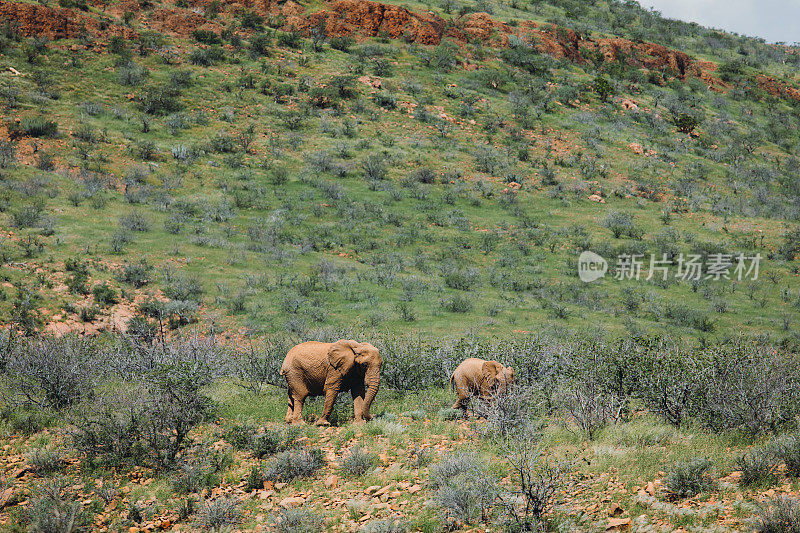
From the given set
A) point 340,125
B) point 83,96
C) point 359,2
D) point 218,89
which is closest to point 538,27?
point 359,2

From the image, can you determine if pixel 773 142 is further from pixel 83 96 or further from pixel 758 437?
pixel 83 96

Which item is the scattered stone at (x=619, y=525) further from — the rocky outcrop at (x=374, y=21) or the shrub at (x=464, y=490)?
the rocky outcrop at (x=374, y=21)

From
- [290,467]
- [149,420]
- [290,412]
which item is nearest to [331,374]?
[290,412]

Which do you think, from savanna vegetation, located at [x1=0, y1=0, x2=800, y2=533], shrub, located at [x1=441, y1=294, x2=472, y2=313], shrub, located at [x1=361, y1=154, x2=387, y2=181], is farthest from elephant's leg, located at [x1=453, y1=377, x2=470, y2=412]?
shrub, located at [x1=361, y1=154, x2=387, y2=181]

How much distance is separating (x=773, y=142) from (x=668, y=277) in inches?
1554

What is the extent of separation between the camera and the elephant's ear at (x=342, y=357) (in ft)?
29.3

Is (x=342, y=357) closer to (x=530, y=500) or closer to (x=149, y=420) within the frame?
(x=149, y=420)

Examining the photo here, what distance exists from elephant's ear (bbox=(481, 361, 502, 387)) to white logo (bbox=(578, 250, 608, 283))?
59.4ft

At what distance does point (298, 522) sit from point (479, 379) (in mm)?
5196

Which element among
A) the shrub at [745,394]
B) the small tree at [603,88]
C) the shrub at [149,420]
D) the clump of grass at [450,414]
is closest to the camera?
the shrub at [149,420]

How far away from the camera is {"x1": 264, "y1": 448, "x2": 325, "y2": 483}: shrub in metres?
6.97

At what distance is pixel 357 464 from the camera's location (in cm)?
703

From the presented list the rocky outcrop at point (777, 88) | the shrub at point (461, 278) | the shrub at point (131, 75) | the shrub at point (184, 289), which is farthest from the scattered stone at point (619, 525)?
the rocky outcrop at point (777, 88)

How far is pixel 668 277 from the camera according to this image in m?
27.6
